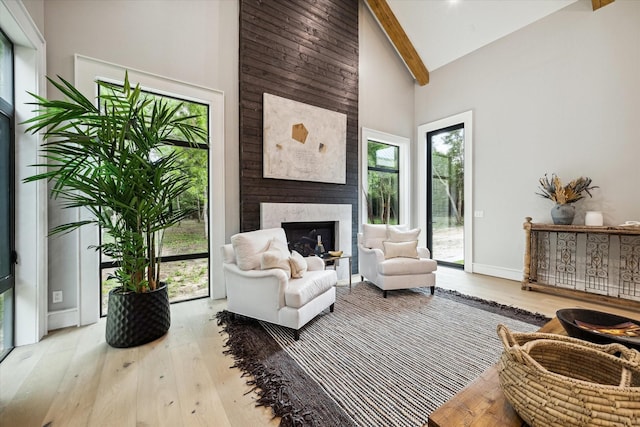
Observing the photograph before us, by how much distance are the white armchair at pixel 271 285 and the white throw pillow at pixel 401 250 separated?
3.66 ft

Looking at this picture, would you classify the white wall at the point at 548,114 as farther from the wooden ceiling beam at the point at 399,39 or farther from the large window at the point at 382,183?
the large window at the point at 382,183

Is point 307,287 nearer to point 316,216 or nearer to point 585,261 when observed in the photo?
point 316,216

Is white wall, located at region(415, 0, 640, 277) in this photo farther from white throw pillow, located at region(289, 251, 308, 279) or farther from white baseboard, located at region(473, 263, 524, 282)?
white throw pillow, located at region(289, 251, 308, 279)

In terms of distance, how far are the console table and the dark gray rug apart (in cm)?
127

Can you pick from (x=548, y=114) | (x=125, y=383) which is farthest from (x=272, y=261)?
(x=548, y=114)

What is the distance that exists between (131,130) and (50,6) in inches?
63.3

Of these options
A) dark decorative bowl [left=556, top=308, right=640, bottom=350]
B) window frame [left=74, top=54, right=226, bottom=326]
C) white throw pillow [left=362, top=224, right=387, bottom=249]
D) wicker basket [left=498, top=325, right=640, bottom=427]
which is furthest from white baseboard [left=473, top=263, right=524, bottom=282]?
window frame [left=74, top=54, right=226, bottom=326]

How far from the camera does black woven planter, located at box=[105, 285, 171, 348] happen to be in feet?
7.15

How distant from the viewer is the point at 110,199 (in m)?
2.10

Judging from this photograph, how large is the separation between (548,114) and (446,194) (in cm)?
188

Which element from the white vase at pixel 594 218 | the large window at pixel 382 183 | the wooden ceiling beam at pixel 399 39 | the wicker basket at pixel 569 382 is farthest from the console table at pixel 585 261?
the wooden ceiling beam at pixel 399 39

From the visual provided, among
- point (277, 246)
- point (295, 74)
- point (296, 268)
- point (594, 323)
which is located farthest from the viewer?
point (295, 74)

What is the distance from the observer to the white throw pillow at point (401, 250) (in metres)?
3.59

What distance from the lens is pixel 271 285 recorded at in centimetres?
240
